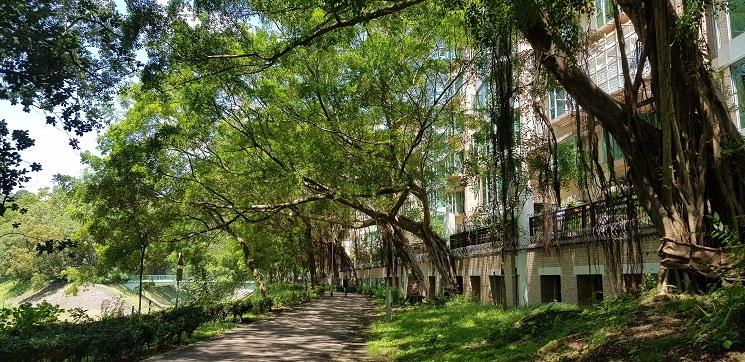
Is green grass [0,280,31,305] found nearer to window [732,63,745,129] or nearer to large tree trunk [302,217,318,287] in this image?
large tree trunk [302,217,318,287]

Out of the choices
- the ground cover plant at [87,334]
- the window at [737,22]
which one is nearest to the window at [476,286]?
the ground cover plant at [87,334]

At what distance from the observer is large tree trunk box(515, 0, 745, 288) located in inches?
268

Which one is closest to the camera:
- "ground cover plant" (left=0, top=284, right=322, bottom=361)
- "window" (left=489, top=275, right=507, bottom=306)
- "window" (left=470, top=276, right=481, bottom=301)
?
"ground cover plant" (left=0, top=284, right=322, bottom=361)

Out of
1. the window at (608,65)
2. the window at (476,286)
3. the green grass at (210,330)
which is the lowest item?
the green grass at (210,330)

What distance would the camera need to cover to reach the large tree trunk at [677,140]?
22.3 ft

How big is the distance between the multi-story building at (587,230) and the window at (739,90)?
2 centimetres

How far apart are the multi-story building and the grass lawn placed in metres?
1.33

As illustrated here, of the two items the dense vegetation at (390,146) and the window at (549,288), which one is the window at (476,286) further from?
the window at (549,288)

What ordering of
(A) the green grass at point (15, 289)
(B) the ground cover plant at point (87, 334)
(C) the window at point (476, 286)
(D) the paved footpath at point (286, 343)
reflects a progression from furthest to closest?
(A) the green grass at point (15, 289) → (C) the window at point (476, 286) → (D) the paved footpath at point (286, 343) → (B) the ground cover plant at point (87, 334)

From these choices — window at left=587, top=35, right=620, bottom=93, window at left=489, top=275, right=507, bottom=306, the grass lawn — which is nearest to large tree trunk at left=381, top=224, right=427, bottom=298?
window at left=489, top=275, right=507, bottom=306

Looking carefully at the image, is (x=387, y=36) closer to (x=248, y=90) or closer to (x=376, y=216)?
(x=248, y=90)

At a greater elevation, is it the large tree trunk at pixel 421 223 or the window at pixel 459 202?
the window at pixel 459 202

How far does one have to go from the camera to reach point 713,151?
7113mm

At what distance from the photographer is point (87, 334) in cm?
1023
